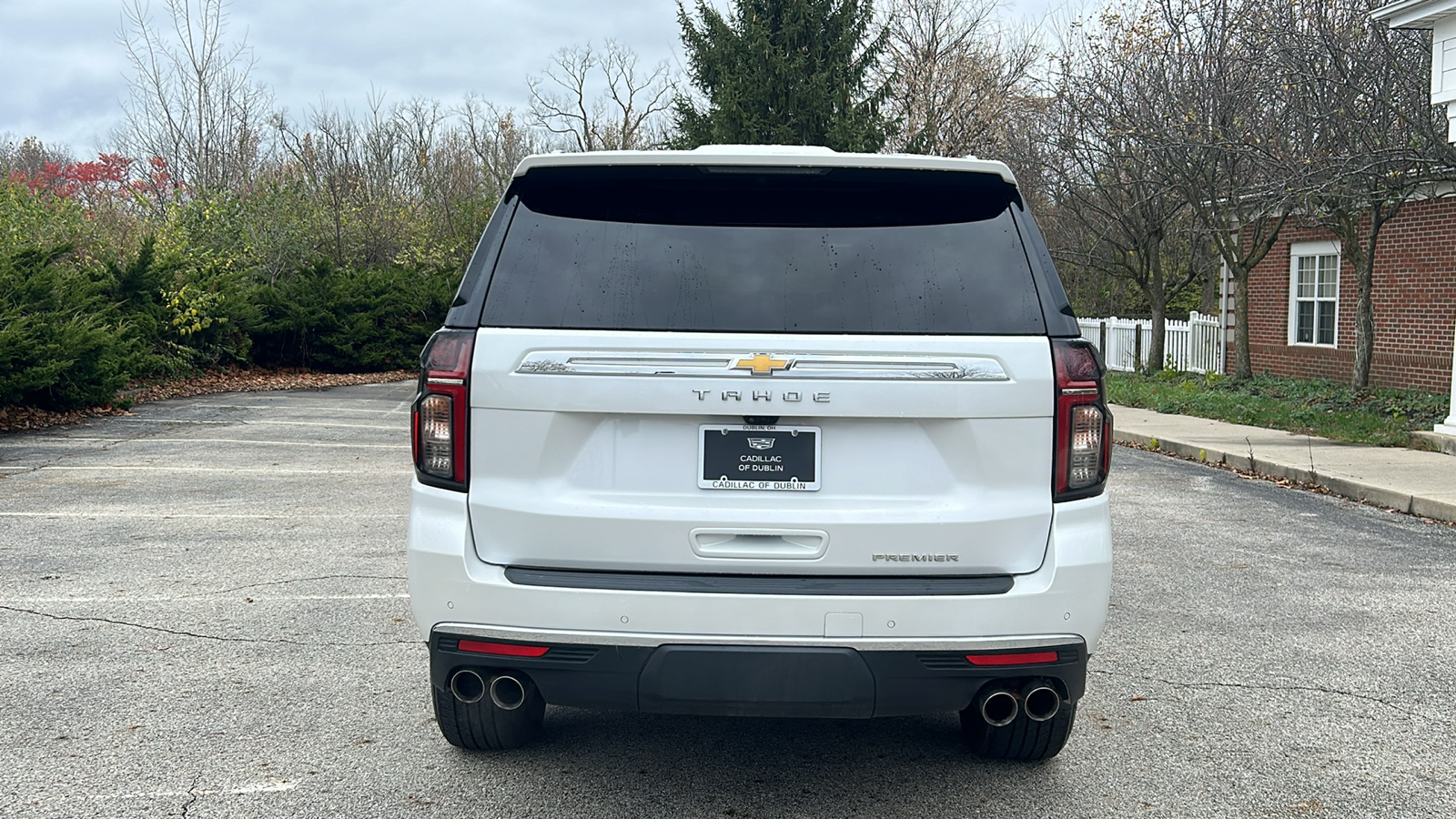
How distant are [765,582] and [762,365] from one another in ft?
1.87

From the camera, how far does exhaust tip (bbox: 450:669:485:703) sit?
3.43 meters

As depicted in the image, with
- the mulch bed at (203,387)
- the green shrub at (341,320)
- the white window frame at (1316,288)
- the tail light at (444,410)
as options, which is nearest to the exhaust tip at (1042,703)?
the tail light at (444,410)

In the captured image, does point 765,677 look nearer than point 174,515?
Yes

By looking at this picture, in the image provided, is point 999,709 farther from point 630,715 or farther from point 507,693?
point 630,715

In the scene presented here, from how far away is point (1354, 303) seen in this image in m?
21.3

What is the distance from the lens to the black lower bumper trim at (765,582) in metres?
3.17

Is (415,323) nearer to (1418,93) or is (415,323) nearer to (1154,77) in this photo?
(1154,77)

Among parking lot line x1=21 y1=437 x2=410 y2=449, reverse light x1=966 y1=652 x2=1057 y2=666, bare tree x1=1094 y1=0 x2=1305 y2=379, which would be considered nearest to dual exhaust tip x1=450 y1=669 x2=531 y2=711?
reverse light x1=966 y1=652 x2=1057 y2=666

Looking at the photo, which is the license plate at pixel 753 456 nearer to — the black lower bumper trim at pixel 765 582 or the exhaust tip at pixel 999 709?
the black lower bumper trim at pixel 765 582

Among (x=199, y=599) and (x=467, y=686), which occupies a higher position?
(x=467, y=686)

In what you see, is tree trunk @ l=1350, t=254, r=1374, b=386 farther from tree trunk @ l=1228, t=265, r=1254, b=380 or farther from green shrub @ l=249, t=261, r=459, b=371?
green shrub @ l=249, t=261, r=459, b=371

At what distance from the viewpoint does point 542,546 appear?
10.6ft

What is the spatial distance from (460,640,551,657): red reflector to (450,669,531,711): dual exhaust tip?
121mm

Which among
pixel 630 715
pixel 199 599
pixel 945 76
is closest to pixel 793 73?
pixel 945 76
